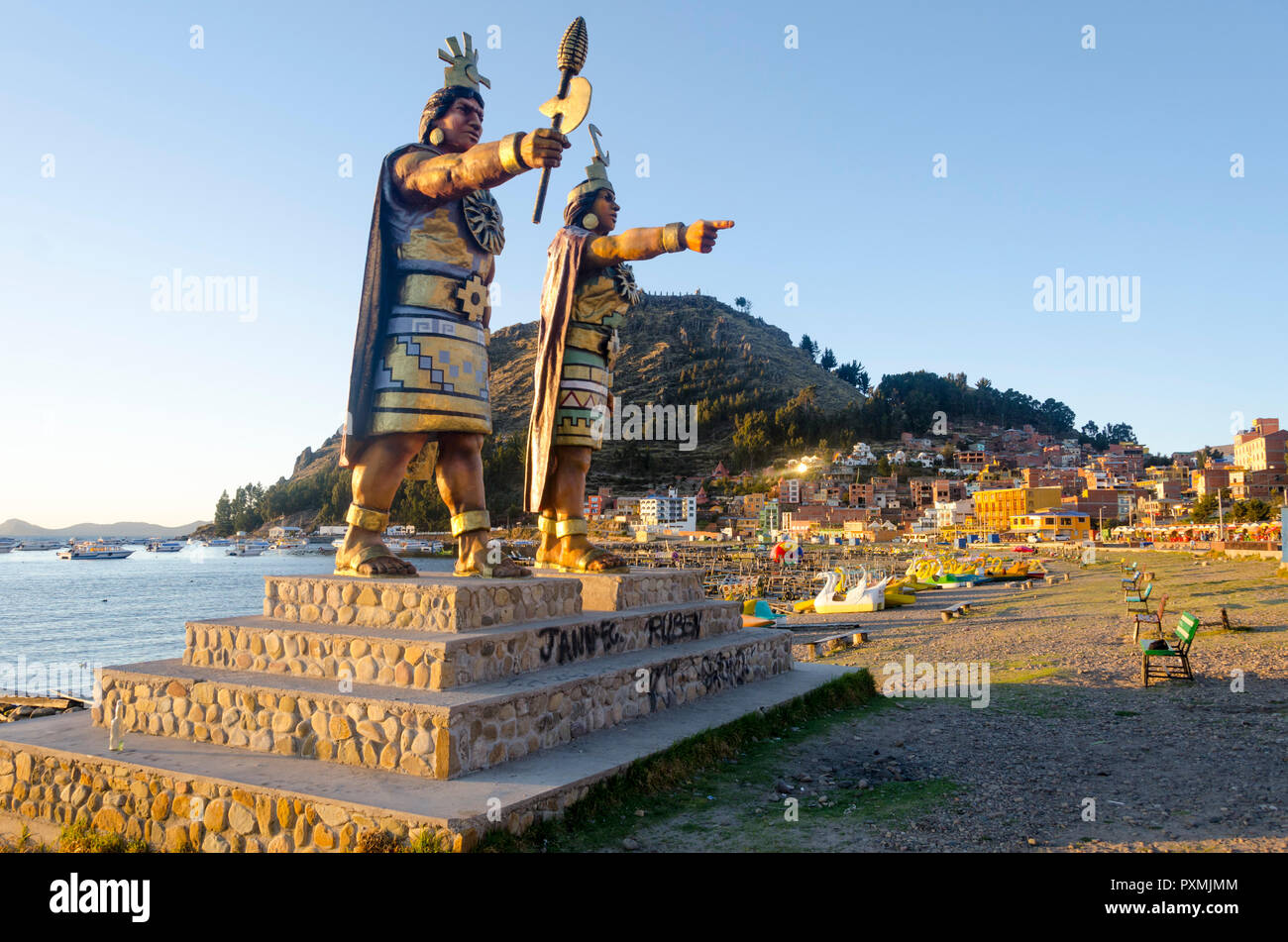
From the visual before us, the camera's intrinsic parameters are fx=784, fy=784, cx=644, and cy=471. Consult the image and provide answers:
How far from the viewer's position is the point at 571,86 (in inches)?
327

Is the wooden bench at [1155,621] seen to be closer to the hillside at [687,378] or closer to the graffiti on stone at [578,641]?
the graffiti on stone at [578,641]

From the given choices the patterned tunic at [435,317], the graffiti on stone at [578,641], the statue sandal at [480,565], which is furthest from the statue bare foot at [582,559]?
the patterned tunic at [435,317]

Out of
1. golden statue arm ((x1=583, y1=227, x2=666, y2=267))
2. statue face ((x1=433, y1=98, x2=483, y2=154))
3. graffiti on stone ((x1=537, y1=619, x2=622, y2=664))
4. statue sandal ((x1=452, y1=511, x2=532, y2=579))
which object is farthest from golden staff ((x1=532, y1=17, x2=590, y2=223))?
graffiti on stone ((x1=537, y1=619, x2=622, y2=664))

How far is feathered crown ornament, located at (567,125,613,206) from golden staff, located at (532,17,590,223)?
4.28 ft

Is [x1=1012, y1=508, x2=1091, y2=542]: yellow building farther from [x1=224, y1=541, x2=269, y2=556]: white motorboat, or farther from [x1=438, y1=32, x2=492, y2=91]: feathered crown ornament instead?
[x1=224, y1=541, x2=269, y2=556]: white motorboat

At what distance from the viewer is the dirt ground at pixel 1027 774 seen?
17.0ft

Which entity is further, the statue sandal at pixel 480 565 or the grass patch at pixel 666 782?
the statue sandal at pixel 480 565

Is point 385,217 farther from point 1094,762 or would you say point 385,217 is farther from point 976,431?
point 976,431

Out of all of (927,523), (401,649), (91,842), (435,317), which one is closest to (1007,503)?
(927,523)

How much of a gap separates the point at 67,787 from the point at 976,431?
15741 centimetres

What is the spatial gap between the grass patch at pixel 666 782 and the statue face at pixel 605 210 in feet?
19.5

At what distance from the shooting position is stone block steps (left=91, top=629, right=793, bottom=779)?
537cm

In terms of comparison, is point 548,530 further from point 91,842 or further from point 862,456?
point 862,456
